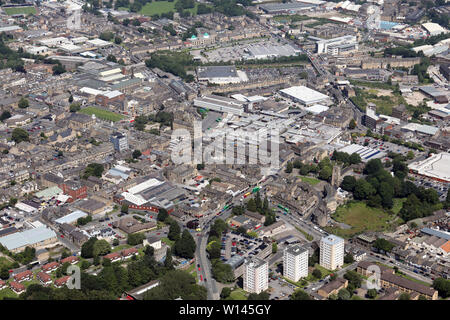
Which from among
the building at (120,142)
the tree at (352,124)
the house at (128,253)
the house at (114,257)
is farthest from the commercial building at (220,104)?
the house at (114,257)

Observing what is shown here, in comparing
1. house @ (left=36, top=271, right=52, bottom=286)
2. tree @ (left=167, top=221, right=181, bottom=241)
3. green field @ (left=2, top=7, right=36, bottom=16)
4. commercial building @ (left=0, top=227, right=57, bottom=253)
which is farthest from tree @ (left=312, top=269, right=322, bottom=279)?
green field @ (left=2, top=7, right=36, bottom=16)

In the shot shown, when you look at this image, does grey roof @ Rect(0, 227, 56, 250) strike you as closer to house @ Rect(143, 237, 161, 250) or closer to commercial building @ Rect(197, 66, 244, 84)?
house @ Rect(143, 237, 161, 250)

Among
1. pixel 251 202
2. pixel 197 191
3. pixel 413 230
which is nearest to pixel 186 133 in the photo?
pixel 197 191

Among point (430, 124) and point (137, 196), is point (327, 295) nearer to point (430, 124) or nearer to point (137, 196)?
point (137, 196)

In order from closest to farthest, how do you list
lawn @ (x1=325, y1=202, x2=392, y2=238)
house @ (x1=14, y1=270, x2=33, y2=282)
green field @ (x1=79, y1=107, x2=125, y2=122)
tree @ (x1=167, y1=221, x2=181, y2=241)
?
house @ (x1=14, y1=270, x2=33, y2=282) → tree @ (x1=167, y1=221, x2=181, y2=241) → lawn @ (x1=325, y1=202, x2=392, y2=238) → green field @ (x1=79, y1=107, x2=125, y2=122)

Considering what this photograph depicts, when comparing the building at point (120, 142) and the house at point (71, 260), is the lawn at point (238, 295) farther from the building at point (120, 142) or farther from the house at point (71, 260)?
the building at point (120, 142)

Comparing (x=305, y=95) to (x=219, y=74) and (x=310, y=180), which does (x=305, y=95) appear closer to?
(x=219, y=74)
